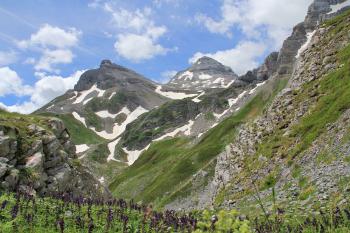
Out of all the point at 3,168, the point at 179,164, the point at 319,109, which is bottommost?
the point at 3,168

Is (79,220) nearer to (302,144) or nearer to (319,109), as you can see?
(302,144)

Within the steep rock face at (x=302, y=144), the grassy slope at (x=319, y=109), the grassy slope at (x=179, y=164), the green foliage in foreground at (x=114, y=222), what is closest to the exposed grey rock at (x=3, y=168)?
the green foliage in foreground at (x=114, y=222)

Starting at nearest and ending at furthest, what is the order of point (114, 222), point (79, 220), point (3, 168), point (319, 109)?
point (79, 220)
point (114, 222)
point (3, 168)
point (319, 109)

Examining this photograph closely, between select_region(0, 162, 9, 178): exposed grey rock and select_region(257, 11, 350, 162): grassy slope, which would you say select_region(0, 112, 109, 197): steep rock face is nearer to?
select_region(0, 162, 9, 178): exposed grey rock

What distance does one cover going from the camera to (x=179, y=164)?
457 feet

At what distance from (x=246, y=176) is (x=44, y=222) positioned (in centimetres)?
3908

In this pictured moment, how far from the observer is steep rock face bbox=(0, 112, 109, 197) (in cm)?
3197

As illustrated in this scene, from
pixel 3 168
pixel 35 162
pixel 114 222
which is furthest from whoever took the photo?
pixel 35 162

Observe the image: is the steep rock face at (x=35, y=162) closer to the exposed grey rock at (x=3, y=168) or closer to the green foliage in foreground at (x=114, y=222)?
the exposed grey rock at (x=3, y=168)

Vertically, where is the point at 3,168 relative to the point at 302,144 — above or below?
above

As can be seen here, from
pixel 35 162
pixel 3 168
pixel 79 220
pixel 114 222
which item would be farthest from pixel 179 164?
pixel 79 220

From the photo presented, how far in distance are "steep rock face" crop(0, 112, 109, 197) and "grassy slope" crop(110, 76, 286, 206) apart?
203ft

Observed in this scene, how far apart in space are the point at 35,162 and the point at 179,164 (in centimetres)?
10435

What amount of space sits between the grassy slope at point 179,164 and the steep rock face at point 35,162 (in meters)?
62.0
